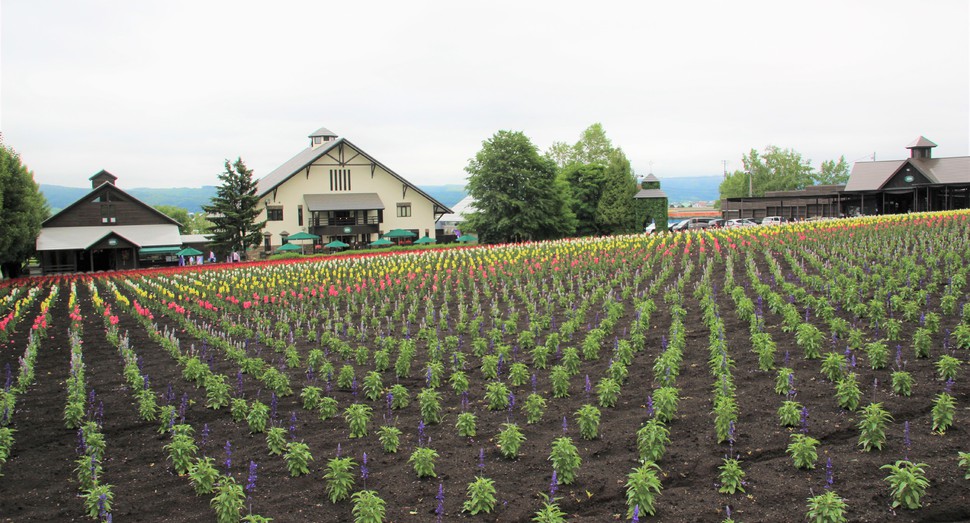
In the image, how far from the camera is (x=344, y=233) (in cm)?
5641

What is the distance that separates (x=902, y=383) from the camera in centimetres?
798

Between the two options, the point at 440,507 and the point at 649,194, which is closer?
the point at 440,507

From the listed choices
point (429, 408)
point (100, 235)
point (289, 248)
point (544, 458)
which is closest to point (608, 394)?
point (544, 458)

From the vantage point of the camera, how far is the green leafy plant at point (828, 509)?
541 cm

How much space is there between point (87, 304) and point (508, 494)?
19.8 metres

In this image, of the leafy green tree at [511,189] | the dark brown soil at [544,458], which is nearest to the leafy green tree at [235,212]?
the leafy green tree at [511,189]

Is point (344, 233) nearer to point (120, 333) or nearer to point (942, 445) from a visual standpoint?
point (120, 333)

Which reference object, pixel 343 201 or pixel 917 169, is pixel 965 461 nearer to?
pixel 343 201

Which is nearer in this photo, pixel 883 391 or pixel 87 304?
pixel 883 391

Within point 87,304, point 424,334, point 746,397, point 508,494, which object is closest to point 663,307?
point 424,334

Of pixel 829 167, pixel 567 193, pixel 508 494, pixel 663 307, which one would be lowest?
pixel 508 494

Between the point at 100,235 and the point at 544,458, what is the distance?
164ft

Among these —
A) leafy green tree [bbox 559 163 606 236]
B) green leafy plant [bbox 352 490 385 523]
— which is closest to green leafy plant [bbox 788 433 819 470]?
green leafy plant [bbox 352 490 385 523]

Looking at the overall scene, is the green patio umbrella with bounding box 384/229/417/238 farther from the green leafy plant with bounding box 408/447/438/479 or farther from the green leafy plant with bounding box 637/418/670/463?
the green leafy plant with bounding box 637/418/670/463
